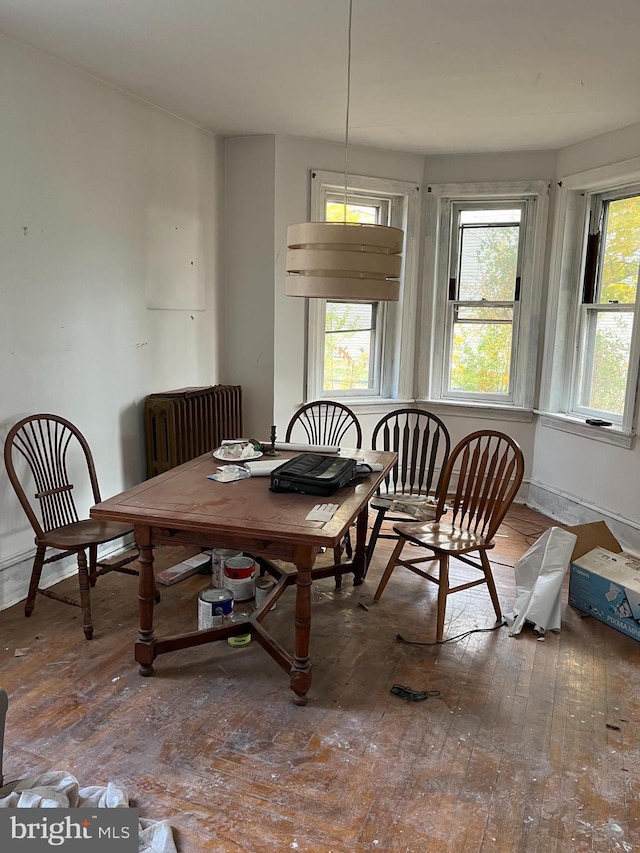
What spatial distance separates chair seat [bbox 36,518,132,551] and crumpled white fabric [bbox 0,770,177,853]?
104cm

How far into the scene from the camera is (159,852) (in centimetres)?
170

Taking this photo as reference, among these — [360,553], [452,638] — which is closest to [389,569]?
[360,553]

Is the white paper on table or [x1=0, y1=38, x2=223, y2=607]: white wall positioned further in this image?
[x1=0, y1=38, x2=223, y2=607]: white wall

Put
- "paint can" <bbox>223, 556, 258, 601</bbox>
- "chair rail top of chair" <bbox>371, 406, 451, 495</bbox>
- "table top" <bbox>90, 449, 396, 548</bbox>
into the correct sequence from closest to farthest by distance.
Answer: "table top" <bbox>90, 449, 396, 548</bbox>, "paint can" <bbox>223, 556, 258, 601</bbox>, "chair rail top of chair" <bbox>371, 406, 451, 495</bbox>

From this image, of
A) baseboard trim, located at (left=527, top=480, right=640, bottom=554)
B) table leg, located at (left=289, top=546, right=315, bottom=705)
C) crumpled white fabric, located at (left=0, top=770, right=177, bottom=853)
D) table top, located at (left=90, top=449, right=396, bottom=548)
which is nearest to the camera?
crumpled white fabric, located at (left=0, top=770, right=177, bottom=853)

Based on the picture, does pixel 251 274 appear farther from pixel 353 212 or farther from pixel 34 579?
pixel 34 579

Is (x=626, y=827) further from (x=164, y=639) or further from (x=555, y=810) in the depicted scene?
(x=164, y=639)

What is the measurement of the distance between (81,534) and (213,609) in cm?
69

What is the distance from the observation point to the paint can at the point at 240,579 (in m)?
3.20

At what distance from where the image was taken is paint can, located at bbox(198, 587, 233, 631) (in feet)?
9.26

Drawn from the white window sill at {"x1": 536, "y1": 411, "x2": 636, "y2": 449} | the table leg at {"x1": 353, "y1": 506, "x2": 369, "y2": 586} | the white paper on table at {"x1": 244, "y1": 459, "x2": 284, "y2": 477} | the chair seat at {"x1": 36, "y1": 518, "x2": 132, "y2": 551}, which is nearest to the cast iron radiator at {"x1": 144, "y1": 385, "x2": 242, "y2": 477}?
the chair seat at {"x1": 36, "y1": 518, "x2": 132, "y2": 551}

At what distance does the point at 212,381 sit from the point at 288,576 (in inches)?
79.5

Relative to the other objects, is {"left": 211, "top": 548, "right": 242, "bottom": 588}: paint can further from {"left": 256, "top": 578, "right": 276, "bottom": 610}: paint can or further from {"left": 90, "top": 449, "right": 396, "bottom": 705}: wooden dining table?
{"left": 90, "top": 449, "right": 396, "bottom": 705}: wooden dining table

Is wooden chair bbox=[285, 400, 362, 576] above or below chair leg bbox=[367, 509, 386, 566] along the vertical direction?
above
